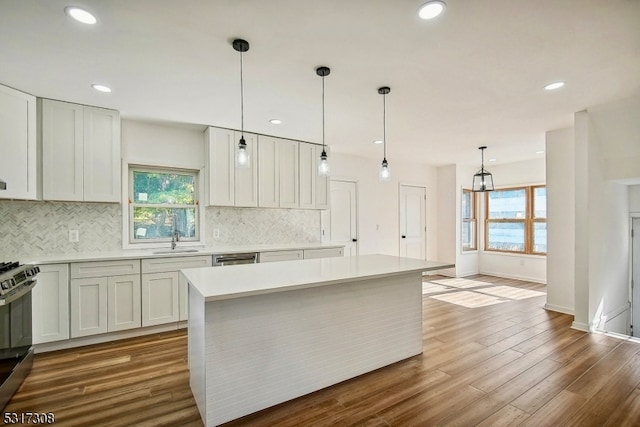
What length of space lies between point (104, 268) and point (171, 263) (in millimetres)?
634

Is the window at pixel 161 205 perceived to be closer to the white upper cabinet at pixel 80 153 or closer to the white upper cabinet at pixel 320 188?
the white upper cabinet at pixel 80 153

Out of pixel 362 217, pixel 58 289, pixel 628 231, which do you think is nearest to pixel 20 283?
pixel 58 289

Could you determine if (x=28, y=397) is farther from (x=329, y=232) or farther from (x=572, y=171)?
(x=572, y=171)

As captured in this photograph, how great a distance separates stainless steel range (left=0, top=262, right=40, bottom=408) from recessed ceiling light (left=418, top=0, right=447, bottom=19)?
10.7 feet

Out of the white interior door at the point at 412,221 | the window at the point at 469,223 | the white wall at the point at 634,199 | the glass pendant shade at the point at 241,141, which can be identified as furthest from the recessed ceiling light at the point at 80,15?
the window at the point at 469,223

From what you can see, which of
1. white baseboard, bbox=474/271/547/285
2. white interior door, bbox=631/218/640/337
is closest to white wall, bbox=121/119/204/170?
white interior door, bbox=631/218/640/337

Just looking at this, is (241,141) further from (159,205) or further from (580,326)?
(580,326)

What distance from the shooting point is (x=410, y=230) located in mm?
6648

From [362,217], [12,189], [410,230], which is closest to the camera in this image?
[12,189]

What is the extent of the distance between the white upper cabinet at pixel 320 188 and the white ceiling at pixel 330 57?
3.83 ft

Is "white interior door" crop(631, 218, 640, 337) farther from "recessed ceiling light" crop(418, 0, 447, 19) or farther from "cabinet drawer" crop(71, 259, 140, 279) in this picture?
"cabinet drawer" crop(71, 259, 140, 279)

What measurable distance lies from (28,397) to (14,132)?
2329mm

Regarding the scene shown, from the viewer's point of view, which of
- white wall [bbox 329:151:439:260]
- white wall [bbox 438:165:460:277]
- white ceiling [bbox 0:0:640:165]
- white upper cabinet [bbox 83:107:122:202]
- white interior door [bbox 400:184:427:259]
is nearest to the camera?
white ceiling [bbox 0:0:640:165]

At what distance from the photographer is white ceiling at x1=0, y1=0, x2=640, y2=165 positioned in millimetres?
1828
